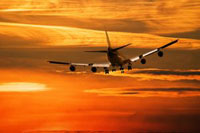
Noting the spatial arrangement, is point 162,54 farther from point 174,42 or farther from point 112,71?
point 112,71

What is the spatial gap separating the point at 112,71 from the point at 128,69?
673cm

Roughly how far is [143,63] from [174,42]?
49.4 ft

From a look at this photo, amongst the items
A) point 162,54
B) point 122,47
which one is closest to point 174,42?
point 162,54

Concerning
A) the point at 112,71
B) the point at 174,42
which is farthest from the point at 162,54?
the point at 112,71

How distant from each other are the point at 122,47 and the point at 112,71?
34.2 ft

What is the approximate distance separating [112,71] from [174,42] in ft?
88.7

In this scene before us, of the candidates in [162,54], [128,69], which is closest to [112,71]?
[128,69]

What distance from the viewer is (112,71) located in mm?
198125

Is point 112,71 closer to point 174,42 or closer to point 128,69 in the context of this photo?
point 128,69

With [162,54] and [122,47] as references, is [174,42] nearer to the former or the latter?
[162,54]

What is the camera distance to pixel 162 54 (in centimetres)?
19650

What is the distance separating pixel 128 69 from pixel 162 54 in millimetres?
14905

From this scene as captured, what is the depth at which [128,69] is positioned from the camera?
19975 centimetres

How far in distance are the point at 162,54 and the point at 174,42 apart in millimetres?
6656
